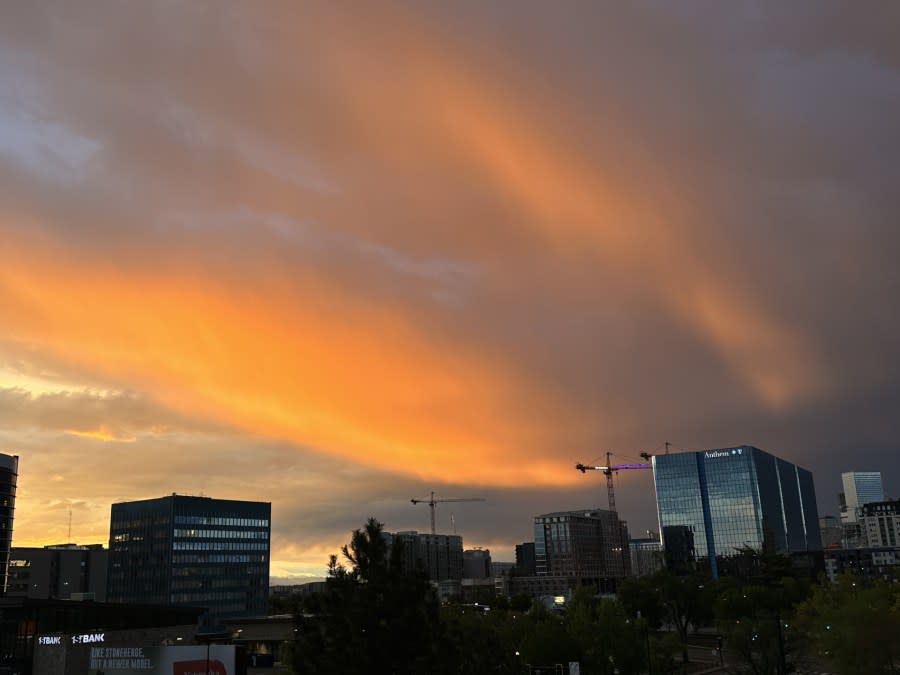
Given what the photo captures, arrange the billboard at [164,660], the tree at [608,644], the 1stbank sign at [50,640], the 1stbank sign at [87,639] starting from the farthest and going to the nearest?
1. the tree at [608,644]
2. the 1stbank sign at [50,640]
3. the 1stbank sign at [87,639]
4. the billboard at [164,660]

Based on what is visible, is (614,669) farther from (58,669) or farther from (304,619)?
(304,619)

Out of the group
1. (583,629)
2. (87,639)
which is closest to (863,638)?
(583,629)

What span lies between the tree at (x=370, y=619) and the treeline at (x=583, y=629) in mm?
34

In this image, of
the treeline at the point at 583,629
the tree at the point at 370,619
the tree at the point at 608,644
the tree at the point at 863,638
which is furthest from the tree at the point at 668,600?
the tree at the point at 370,619

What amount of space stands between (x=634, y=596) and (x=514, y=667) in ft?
365

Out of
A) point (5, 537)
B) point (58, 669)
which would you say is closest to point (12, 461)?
point (5, 537)

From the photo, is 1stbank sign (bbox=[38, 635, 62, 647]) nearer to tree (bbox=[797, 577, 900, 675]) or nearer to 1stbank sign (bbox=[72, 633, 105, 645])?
1stbank sign (bbox=[72, 633, 105, 645])

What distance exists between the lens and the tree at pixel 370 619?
25109 millimetres

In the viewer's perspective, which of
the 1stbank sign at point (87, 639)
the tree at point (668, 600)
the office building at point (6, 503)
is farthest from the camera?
the office building at point (6, 503)

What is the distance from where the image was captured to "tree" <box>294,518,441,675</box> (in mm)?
25109

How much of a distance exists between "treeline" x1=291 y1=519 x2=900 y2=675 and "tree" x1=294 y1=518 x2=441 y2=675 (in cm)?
3

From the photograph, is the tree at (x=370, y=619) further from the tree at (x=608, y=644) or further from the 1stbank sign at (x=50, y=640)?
the tree at (x=608, y=644)

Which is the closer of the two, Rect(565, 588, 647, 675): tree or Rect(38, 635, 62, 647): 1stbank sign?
Rect(38, 635, 62, 647): 1stbank sign

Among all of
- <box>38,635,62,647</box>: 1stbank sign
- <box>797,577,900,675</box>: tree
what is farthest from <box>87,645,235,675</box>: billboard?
<box>797,577,900,675</box>: tree
